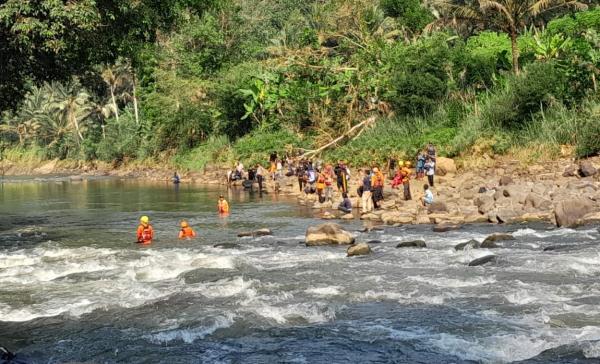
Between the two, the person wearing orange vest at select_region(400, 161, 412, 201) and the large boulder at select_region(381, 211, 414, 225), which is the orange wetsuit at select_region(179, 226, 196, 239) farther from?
the person wearing orange vest at select_region(400, 161, 412, 201)

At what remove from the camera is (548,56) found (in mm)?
32375

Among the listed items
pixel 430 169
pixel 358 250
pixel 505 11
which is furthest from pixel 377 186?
pixel 505 11

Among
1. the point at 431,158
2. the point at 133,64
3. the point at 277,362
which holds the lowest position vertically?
the point at 277,362

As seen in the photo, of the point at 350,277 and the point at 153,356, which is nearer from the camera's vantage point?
the point at 153,356

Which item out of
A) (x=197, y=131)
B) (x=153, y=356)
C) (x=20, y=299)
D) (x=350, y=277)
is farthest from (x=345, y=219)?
(x=197, y=131)

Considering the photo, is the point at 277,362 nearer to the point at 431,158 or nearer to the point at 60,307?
the point at 60,307

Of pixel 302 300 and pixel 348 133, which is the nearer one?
pixel 302 300

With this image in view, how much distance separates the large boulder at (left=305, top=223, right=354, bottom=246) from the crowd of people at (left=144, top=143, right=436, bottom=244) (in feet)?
13.4

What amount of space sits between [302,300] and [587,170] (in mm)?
15574

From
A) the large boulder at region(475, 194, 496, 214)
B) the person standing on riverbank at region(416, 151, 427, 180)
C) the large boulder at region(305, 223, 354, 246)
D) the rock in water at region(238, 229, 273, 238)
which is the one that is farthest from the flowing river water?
the person standing on riverbank at region(416, 151, 427, 180)

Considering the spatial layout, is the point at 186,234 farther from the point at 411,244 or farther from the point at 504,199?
the point at 504,199

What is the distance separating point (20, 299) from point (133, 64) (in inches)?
360

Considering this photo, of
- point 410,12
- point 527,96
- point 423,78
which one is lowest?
point 527,96

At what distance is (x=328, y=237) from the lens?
17.0 metres
